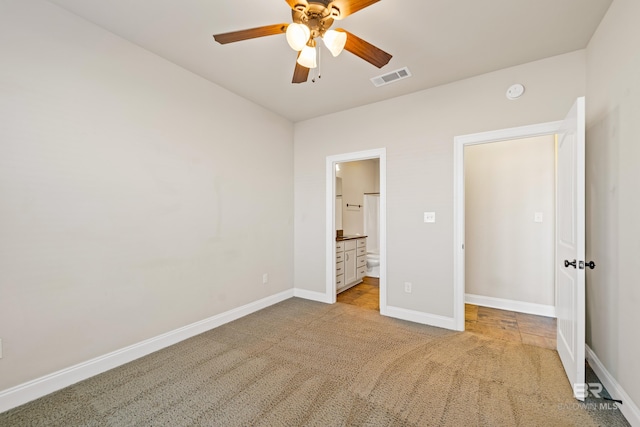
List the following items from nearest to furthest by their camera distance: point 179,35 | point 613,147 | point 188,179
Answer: point 613,147 < point 179,35 < point 188,179

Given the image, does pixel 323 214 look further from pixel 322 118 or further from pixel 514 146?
pixel 514 146

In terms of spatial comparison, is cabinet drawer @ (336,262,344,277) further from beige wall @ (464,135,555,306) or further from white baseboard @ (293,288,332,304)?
beige wall @ (464,135,555,306)

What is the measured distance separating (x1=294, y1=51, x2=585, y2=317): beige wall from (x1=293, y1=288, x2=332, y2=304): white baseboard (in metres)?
0.99

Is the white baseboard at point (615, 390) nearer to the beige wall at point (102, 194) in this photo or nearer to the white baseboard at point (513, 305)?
the white baseboard at point (513, 305)

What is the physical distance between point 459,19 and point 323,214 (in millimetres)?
2598

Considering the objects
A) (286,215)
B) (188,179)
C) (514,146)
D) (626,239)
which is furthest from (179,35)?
(514,146)

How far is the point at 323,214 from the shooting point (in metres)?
3.96

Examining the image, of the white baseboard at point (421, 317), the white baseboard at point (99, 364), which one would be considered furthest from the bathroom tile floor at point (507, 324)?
the white baseboard at point (99, 364)

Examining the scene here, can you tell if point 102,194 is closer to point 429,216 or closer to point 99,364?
point 99,364

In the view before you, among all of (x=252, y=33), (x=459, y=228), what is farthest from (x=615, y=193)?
(x=252, y=33)

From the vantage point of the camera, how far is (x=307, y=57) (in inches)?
71.6

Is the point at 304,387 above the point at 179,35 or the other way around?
the other way around

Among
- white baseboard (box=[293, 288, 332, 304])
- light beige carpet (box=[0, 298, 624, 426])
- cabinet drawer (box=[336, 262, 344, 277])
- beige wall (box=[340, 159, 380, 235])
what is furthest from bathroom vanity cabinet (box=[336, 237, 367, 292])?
light beige carpet (box=[0, 298, 624, 426])

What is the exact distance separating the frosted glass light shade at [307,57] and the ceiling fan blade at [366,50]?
0.22 m
